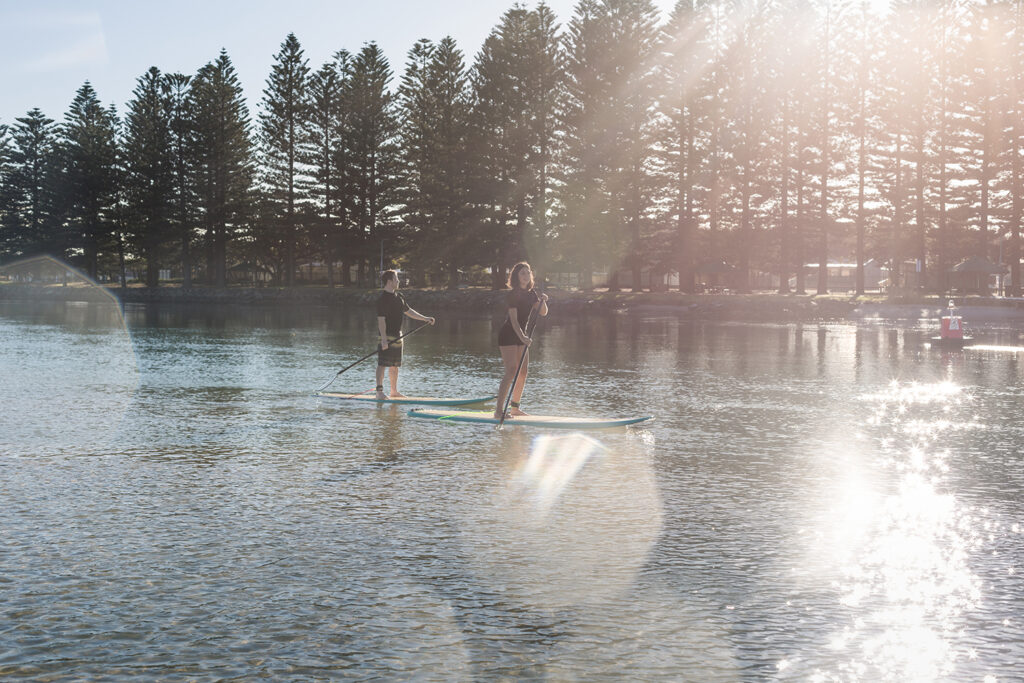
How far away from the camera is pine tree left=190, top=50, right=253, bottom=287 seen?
82.4 m

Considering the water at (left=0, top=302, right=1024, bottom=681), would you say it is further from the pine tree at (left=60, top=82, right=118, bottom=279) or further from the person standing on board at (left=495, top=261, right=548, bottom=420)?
the pine tree at (left=60, top=82, right=118, bottom=279)

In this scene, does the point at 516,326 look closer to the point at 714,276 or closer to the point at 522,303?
the point at 522,303

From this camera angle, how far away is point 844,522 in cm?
714

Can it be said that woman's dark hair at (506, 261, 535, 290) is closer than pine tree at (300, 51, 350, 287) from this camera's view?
Yes

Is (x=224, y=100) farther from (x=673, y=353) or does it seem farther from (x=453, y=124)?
(x=673, y=353)

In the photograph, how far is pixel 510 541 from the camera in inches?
260

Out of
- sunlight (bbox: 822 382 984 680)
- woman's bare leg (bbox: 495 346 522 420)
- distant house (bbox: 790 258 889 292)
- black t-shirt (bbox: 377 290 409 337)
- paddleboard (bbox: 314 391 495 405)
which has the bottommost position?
sunlight (bbox: 822 382 984 680)

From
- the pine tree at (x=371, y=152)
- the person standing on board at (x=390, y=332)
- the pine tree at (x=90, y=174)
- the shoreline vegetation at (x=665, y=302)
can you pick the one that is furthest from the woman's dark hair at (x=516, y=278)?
the pine tree at (x=90, y=174)

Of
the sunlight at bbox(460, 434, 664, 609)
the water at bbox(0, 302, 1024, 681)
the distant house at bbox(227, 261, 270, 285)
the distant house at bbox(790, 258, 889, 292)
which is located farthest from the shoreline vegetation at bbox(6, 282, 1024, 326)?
the sunlight at bbox(460, 434, 664, 609)

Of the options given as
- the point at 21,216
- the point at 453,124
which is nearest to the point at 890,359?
the point at 453,124

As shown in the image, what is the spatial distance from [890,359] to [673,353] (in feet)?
16.4

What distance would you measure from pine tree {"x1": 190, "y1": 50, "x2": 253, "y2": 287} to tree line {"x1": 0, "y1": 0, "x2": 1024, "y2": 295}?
23 cm

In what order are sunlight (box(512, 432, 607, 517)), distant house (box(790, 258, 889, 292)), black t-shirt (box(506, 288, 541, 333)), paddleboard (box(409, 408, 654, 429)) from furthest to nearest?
distant house (box(790, 258, 889, 292)) < black t-shirt (box(506, 288, 541, 333)) < paddleboard (box(409, 408, 654, 429)) < sunlight (box(512, 432, 607, 517))

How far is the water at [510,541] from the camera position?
459 cm
